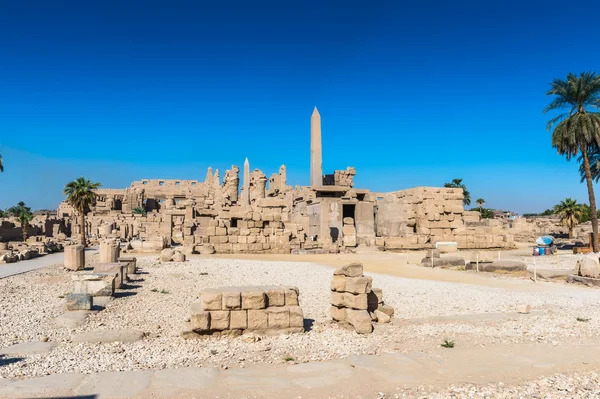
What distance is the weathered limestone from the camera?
44.9 ft

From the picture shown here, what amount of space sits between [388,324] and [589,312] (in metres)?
4.07

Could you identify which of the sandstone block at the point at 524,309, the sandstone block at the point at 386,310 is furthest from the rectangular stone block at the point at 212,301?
the sandstone block at the point at 524,309

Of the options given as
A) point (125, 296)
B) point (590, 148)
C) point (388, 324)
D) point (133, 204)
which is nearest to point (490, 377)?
point (388, 324)

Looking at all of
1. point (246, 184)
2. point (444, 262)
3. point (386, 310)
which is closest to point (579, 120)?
point (444, 262)

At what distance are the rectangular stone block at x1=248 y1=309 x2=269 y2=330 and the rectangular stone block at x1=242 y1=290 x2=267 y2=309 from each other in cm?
7

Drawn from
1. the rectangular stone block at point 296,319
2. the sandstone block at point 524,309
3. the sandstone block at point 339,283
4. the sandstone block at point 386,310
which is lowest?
the sandstone block at point 524,309

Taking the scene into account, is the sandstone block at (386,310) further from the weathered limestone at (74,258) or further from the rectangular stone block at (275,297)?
the weathered limestone at (74,258)

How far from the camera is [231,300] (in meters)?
6.40

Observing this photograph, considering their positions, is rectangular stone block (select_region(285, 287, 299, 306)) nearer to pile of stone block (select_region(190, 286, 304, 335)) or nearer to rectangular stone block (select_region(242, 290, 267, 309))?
pile of stone block (select_region(190, 286, 304, 335))

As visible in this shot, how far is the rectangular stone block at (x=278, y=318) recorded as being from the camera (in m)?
6.49

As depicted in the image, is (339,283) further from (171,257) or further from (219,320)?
(171,257)

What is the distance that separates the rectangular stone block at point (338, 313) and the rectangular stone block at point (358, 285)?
1.18 feet

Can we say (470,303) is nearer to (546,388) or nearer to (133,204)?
(546,388)

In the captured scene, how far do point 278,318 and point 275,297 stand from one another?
345mm
